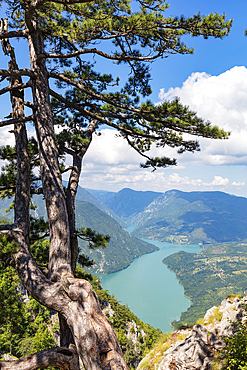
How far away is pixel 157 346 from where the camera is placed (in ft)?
24.1

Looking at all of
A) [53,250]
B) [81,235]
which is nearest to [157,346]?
[81,235]

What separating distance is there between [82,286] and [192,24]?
191 inches

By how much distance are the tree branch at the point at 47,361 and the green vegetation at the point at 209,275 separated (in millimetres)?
90054

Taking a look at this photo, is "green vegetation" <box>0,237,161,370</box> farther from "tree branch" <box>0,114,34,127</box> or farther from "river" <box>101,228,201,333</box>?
"river" <box>101,228,201,333</box>

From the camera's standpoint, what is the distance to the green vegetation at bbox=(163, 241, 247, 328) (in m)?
98.0

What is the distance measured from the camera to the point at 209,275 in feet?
443

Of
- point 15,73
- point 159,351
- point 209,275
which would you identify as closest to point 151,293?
point 209,275

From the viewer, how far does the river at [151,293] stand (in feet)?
254

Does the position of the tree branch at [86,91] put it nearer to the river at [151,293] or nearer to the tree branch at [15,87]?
the tree branch at [15,87]

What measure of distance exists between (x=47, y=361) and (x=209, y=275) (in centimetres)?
16006

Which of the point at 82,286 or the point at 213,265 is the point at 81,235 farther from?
the point at 213,265

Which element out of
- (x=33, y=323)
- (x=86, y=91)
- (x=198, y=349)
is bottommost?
(x=33, y=323)

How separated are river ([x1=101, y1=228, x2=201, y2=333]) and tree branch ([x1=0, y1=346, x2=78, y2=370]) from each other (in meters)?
80.0

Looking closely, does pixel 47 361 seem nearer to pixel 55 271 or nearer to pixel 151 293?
pixel 55 271
